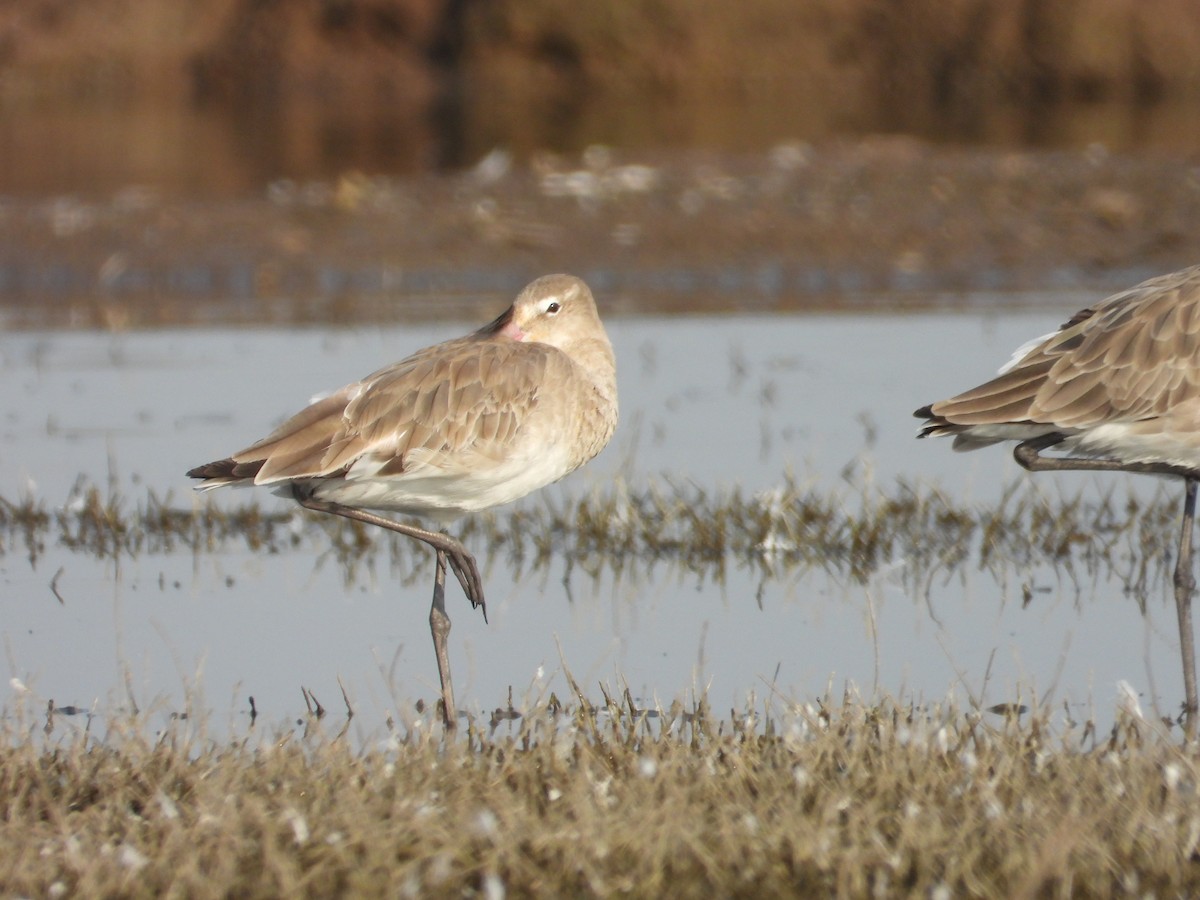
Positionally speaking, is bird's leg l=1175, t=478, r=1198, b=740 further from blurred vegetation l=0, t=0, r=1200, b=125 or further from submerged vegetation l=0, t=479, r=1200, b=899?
blurred vegetation l=0, t=0, r=1200, b=125

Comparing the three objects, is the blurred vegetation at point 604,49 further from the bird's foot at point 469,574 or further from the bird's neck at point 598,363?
the bird's foot at point 469,574

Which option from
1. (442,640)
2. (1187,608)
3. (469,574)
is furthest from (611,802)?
(1187,608)

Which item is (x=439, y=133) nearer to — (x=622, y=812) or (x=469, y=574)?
(x=469, y=574)

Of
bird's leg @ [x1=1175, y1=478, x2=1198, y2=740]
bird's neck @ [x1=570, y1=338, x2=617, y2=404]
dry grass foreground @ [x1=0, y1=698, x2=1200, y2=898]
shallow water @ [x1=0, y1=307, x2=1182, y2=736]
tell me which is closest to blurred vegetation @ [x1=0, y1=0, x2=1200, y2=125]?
shallow water @ [x1=0, y1=307, x2=1182, y2=736]

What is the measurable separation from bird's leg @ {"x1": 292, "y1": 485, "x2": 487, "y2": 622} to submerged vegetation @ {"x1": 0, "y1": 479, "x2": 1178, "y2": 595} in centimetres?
122

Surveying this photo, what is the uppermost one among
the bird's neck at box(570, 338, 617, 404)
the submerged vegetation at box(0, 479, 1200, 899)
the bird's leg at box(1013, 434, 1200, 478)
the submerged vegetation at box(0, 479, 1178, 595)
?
the bird's neck at box(570, 338, 617, 404)

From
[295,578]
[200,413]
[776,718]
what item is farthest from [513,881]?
[200,413]

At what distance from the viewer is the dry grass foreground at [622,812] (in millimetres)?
4414

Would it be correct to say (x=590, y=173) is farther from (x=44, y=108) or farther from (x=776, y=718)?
(x=44, y=108)

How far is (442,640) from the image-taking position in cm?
648

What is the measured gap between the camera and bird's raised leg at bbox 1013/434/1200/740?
6289mm

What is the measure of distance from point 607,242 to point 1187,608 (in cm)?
1002

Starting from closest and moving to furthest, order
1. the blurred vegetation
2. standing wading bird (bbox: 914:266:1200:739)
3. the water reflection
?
standing wading bird (bbox: 914:266:1200:739)
the water reflection
the blurred vegetation

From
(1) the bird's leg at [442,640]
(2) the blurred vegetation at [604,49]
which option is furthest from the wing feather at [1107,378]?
(2) the blurred vegetation at [604,49]
